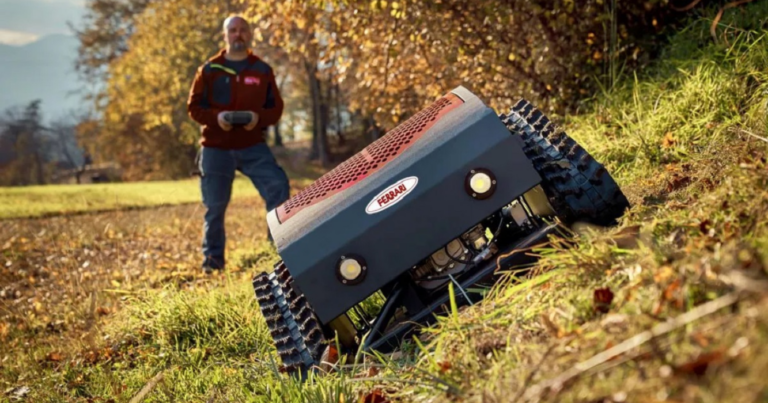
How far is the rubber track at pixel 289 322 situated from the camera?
10.3 ft

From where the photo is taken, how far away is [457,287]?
306 cm

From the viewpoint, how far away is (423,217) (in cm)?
287

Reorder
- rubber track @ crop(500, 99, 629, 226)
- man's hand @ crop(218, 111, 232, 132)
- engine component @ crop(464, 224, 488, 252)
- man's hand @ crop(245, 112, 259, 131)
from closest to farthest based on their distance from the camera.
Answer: rubber track @ crop(500, 99, 629, 226), engine component @ crop(464, 224, 488, 252), man's hand @ crop(218, 111, 232, 132), man's hand @ crop(245, 112, 259, 131)

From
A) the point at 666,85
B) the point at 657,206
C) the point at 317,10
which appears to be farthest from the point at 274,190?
the point at 657,206

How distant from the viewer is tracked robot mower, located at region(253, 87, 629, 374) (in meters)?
2.87

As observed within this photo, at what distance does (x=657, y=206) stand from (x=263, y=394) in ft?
5.85

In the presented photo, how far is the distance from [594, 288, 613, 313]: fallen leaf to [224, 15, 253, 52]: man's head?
4761mm

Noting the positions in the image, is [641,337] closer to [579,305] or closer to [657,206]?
[579,305]

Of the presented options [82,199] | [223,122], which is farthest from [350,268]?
[82,199]

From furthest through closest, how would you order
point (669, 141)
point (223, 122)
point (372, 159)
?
point (223, 122) < point (669, 141) < point (372, 159)

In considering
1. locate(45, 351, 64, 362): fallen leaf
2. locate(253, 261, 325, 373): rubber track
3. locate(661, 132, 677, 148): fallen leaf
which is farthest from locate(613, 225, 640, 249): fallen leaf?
locate(45, 351, 64, 362): fallen leaf

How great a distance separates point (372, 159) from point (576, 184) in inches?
33.9

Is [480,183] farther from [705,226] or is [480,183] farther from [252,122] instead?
[252,122]

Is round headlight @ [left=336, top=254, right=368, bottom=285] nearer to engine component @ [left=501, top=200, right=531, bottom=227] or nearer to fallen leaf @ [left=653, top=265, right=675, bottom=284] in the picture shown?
engine component @ [left=501, top=200, right=531, bottom=227]
